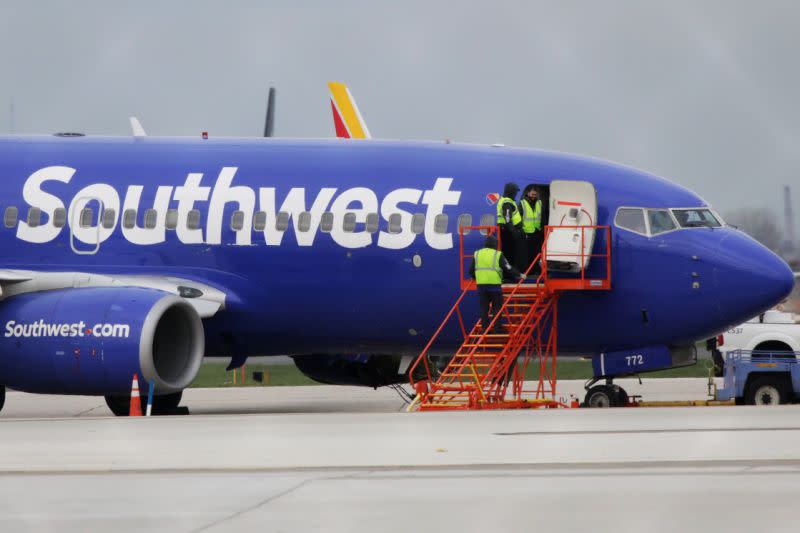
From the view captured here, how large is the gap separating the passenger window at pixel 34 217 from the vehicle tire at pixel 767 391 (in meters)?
10.1

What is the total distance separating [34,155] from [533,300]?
7570 millimetres

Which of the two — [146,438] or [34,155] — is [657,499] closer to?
[146,438]

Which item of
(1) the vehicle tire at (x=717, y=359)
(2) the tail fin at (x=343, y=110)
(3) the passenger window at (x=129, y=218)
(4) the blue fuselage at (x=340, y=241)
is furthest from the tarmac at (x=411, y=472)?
(2) the tail fin at (x=343, y=110)

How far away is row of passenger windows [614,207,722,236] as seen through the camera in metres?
19.9

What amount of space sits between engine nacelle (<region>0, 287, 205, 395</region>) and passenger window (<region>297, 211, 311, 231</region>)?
1.90m

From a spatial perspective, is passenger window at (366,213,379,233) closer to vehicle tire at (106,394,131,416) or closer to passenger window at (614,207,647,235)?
passenger window at (614,207,647,235)

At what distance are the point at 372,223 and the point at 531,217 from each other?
2214 mm

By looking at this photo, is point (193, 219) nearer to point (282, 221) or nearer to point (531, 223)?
point (282, 221)

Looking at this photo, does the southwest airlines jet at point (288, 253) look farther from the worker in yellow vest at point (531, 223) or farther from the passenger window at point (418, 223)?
the worker in yellow vest at point (531, 223)

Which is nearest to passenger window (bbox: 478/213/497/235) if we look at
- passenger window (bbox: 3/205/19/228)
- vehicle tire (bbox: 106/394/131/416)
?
vehicle tire (bbox: 106/394/131/416)

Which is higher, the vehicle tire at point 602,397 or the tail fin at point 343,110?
the tail fin at point 343,110

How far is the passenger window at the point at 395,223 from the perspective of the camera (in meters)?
20.5

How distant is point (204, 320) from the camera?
21.4 metres

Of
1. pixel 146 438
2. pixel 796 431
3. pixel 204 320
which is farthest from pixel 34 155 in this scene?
pixel 796 431
